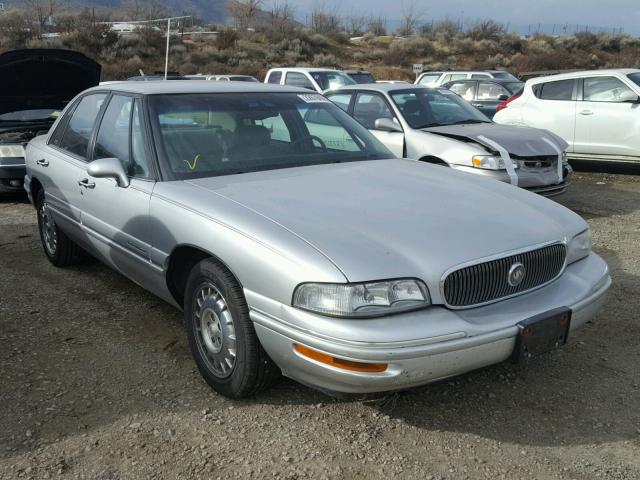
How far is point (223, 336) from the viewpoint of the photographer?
3252mm

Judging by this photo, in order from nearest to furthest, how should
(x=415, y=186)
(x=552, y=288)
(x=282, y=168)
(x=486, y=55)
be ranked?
(x=552, y=288)
(x=415, y=186)
(x=282, y=168)
(x=486, y=55)

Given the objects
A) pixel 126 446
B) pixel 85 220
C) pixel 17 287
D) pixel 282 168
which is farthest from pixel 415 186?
pixel 17 287

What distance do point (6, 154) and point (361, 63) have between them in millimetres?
35127

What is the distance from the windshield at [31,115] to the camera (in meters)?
8.28

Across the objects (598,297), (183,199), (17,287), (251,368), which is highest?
(183,199)

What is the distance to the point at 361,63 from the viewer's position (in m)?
40.9

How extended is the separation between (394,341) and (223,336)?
39.2 inches

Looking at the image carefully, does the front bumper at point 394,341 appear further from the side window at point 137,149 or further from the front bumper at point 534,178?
the front bumper at point 534,178

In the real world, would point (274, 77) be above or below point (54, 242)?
above

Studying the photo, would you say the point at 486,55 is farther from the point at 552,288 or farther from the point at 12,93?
the point at 552,288

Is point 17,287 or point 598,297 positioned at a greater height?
point 598,297

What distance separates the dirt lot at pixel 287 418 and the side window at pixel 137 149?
1.05 metres

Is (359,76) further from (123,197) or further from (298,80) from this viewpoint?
(123,197)

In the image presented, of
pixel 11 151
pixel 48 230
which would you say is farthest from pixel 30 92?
pixel 48 230
